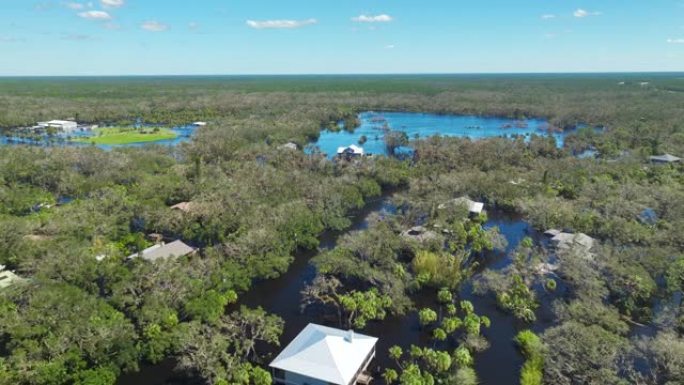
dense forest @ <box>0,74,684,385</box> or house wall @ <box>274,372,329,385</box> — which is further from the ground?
dense forest @ <box>0,74,684,385</box>

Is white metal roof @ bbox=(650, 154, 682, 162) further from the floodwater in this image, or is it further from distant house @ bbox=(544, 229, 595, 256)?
→ the floodwater

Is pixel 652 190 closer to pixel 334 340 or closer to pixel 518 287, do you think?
pixel 518 287

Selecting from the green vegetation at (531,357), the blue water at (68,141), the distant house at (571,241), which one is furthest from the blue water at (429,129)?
the green vegetation at (531,357)

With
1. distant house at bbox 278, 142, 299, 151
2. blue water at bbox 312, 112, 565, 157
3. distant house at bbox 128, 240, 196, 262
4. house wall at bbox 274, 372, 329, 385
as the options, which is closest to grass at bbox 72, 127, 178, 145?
distant house at bbox 278, 142, 299, 151

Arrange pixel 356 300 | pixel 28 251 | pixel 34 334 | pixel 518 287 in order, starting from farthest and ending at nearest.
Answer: pixel 28 251, pixel 518 287, pixel 356 300, pixel 34 334

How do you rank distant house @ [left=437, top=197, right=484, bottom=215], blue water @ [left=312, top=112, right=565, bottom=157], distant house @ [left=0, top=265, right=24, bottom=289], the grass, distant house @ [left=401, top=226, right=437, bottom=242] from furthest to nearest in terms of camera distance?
blue water @ [left=312, top=112, right=565, bottom=157] → the grass → distant house @ [left=437, top=197, right=484, bottom=215] → distant house @ [left=401, top=226, right=437, bottom=242] → distant house @ [left=0, top=265, right=24, bottom=289]

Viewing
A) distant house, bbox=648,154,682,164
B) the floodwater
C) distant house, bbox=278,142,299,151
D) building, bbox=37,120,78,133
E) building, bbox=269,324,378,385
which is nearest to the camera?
building, bbox=269,324,378,385

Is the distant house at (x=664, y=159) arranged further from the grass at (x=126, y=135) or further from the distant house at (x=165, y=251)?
the grass at (x=126, y=135)

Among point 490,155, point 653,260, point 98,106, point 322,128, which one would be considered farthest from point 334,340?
point 98,106
